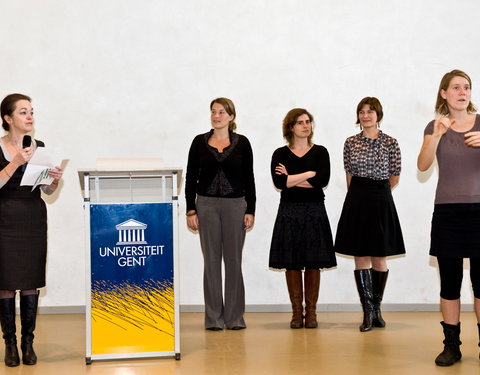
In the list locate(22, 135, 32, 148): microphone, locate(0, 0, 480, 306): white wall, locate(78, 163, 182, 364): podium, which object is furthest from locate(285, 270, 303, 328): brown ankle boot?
locate(22, 135, 32, 148): microphone

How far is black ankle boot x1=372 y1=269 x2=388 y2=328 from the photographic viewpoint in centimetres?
511

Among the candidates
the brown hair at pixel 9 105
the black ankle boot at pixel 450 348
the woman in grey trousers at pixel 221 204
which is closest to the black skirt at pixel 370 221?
the woman in grey trousers at pixel 221 204

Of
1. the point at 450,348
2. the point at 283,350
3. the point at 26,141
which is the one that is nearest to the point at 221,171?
the point at 283,350

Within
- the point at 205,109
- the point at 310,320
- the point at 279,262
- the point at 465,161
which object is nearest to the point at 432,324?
the point at 310,320

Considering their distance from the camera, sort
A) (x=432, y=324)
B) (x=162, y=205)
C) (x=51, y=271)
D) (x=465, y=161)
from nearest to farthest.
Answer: (x=465, y=161) → (x=162, y=205) → (x=432, y=324) → (x=51, y=271)

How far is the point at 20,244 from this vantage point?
407 cm

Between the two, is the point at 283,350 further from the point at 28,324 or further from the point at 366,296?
the point at 28,324

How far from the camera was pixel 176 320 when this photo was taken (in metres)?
4.15

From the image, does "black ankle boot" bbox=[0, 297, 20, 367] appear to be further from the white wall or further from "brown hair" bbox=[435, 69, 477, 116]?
→ "brown hair" bbox=[435, 69, 477, 116]

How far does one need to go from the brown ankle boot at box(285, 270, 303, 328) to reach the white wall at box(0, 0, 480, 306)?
855 millimetres

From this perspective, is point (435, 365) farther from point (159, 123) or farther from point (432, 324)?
point (159, 123)

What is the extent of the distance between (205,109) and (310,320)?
84.4 inches

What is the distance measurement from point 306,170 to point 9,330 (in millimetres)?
2425

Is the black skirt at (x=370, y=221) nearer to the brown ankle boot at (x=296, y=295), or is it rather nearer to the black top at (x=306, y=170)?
the black top at (x=306, y=170)
